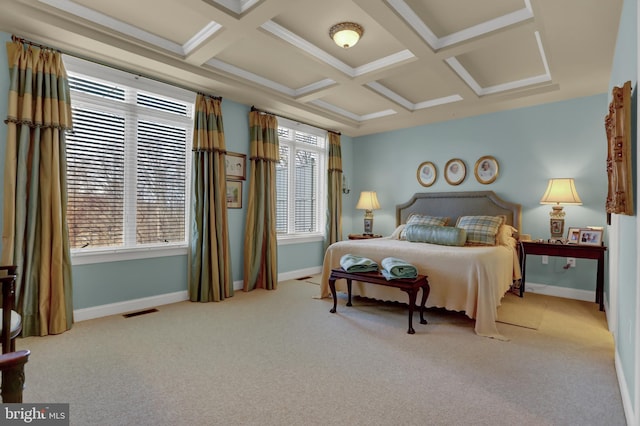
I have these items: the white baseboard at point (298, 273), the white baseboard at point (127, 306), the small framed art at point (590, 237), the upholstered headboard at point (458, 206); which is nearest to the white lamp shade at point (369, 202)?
the upholstered headboard at point (458, 206)

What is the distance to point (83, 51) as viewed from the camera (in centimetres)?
314

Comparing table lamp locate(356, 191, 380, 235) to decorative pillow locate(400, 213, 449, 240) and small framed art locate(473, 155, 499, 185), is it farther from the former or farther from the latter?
small framed art locate(473, 155, 499, 185)

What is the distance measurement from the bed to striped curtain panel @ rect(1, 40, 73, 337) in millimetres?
2737

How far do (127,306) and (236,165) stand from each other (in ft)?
7.02

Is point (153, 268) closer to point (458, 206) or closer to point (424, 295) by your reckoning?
point (424, 295)

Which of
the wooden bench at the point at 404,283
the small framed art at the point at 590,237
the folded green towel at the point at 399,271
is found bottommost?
the wooden bench at the point at 404,283

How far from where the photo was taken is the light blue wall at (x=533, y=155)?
4211 mm

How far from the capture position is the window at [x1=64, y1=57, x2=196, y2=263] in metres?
3.32

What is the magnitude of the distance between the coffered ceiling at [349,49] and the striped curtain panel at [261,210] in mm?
395

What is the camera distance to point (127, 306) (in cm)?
362

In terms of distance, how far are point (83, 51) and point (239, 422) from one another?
11.3 ft

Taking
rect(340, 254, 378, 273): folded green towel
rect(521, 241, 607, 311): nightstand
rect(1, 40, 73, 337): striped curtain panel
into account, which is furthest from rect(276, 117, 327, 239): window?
rect(521, 241, 607, 311): nightstand

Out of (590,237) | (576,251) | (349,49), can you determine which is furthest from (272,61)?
(590,237)

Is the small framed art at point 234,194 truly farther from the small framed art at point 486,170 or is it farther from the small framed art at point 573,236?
the small framed art at point 573,236
